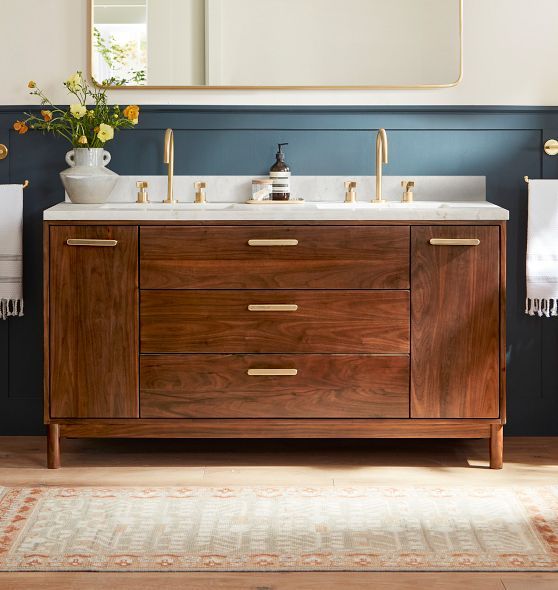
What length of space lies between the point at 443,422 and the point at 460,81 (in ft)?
3.78

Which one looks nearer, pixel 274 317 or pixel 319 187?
pixel 274 317

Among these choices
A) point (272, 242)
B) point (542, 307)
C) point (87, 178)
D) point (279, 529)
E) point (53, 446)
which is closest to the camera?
point (279, 529)

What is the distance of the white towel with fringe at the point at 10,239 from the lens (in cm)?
316

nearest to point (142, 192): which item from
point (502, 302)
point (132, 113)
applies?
point (132, 113)

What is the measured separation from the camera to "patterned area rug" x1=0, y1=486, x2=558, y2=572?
7.36ft

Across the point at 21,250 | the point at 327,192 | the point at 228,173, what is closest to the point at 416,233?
the point at 327,192

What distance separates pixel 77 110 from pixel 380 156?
99cm

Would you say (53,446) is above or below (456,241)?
below

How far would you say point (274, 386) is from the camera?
9.46 feet

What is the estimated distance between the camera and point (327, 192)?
10.8 ft

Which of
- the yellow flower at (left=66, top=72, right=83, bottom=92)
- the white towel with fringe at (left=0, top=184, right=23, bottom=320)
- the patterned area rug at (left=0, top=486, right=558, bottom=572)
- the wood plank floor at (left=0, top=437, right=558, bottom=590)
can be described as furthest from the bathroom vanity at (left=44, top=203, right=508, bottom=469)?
the yellow flower at (left=66, top=72, right=83, bottom=92)

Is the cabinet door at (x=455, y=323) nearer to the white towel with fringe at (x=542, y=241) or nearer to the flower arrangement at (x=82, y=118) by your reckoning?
the white towel with fringe at (x=542, y=241)

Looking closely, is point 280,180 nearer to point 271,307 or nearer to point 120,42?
point 271,307

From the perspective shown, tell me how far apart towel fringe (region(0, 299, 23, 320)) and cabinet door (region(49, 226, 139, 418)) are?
15.4 inches
